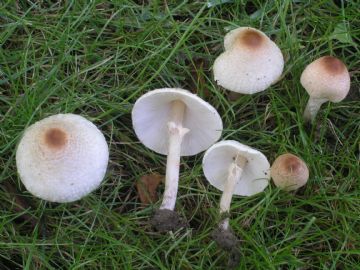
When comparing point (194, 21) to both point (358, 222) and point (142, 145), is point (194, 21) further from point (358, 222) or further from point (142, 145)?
point (358, 222)

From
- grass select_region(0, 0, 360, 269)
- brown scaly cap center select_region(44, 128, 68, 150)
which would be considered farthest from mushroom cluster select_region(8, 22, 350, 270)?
grass select_region(0, 0, 360, 269)

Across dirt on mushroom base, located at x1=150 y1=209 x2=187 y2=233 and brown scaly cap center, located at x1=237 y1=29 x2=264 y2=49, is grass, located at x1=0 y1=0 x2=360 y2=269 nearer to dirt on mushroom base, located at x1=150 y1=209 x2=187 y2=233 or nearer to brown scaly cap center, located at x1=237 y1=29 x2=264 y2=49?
dirt on mushroom base, located at x1=150 y1=209 x2=187 y2=233

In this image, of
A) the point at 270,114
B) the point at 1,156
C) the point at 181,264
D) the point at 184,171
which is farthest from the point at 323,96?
the point at 1,156

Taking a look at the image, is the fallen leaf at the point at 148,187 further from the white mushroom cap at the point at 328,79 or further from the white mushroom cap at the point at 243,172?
the white mushroom cap at the point at 328,79

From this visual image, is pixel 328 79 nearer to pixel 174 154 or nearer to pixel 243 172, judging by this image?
pixel 243 172

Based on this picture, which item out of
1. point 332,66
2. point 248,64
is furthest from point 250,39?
point 332,66

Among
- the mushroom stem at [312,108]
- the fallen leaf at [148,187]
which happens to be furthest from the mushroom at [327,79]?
the fallen leaf at [148,187]

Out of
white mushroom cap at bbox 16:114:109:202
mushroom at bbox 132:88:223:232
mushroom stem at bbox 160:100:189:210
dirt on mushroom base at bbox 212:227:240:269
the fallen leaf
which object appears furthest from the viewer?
the fallen leaf
